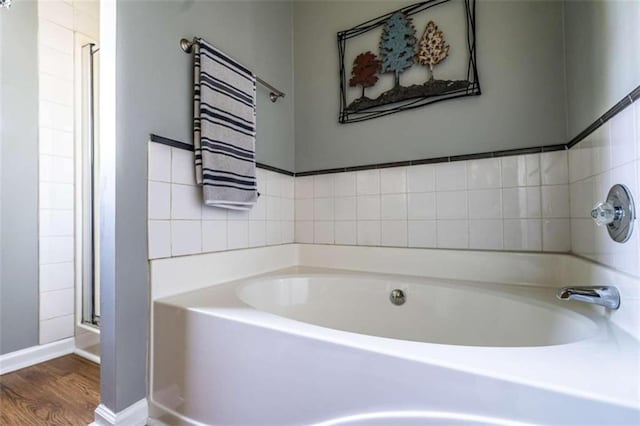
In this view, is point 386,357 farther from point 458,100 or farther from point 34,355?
point 34,355

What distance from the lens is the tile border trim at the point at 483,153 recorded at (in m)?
0.77

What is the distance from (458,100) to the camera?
1.49 metres

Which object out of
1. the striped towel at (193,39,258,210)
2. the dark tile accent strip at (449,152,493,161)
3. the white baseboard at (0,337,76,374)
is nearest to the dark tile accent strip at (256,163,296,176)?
the striped towel at (193,39,258,210)

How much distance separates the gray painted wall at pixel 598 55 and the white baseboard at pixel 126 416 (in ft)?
6.08

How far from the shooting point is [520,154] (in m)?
1.35

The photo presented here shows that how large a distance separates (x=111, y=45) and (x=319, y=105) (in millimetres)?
1182

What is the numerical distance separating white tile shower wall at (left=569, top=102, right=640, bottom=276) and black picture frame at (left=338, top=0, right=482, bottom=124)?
58 cm

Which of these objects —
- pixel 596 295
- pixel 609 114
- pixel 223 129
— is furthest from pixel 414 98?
pixel 596 295

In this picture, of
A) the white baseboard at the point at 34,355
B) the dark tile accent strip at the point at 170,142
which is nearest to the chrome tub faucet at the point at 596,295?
the dark tile accent strip at the point at 170,142

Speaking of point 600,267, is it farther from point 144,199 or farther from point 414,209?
point 144,199

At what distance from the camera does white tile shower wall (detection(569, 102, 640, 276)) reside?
70 centimetres

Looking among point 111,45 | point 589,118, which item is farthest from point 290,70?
point 589,118

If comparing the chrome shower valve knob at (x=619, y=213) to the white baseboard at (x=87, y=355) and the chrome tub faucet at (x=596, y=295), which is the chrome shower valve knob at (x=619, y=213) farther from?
the white baseboard at (x=87, y=355)

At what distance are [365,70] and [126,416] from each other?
2040mm
